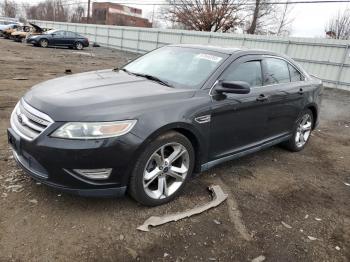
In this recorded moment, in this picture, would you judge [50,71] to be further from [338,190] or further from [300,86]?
[338,190]

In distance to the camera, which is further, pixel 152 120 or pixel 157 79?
pixel 157 79

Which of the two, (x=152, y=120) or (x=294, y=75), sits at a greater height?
(x=294, y=75)

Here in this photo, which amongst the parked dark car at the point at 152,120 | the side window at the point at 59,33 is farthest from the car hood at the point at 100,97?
the side window at the point at 59,33

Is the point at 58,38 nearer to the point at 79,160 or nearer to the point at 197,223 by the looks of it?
the point at 79,160

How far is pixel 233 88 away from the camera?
3701 mm

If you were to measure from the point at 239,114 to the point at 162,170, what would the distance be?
1246 mm

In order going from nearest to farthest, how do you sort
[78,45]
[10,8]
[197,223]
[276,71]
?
[197,223] < [276,71] < [78,45] < [10,8]

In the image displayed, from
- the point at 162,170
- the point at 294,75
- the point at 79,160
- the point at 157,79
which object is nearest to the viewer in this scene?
the point at 79,160

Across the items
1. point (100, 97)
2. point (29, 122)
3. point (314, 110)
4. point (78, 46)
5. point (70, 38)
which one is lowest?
point (78, 46)

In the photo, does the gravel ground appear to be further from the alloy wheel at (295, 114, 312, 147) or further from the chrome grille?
the alloy wheel at (295, 114, 312, 147)

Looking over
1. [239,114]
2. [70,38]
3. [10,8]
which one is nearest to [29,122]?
[239,114]

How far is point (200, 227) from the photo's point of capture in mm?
3311

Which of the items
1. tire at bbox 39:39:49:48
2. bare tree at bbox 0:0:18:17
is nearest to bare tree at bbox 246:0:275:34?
tire at bbox 39:39:49:48

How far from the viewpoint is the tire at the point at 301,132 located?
552cm
